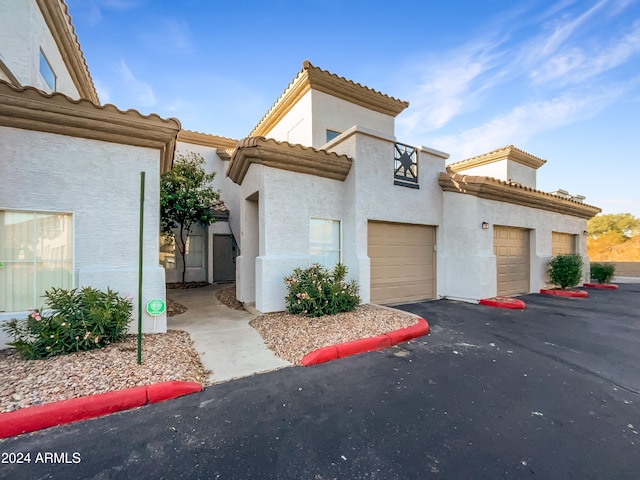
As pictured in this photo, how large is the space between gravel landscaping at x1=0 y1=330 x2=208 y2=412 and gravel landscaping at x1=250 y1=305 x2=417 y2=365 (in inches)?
51.5

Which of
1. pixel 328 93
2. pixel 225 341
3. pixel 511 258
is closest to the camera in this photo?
pixel 225 341

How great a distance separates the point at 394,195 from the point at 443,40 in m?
4.99

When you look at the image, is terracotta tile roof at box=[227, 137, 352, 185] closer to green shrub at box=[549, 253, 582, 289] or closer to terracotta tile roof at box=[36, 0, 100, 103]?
terracotta tile roof at box=[36, 0, 100, 103]

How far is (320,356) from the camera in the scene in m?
4.20

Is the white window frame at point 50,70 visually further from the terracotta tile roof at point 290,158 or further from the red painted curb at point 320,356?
the red painted curb at point 320,356

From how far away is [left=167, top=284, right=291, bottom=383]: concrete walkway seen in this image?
13.0 feet

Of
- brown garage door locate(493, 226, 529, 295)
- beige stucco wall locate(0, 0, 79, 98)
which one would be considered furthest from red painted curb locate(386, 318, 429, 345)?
beige stucco wall locate(0, 0, 79, 98)

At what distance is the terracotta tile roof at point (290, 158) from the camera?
6285mm

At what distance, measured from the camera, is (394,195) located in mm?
7801

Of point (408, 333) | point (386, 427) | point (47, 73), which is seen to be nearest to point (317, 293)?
point (408, 333)

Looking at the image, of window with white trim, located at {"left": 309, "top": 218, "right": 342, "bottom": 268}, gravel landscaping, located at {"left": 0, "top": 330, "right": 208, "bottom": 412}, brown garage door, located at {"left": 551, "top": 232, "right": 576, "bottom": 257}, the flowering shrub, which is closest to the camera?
gravel landscaping, located at {"left": 0, "top": 330, "right": 208, "bottom": 412}

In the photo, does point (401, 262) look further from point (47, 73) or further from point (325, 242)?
point (47, 73)

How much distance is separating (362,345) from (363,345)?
2 cm

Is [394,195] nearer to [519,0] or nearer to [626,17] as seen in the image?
[519,0]
